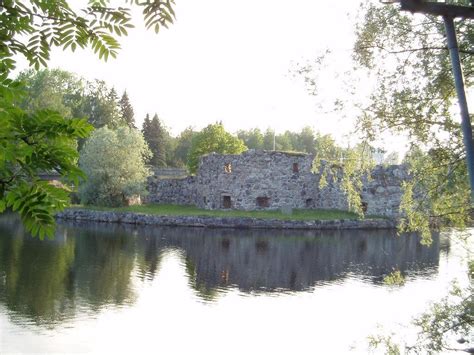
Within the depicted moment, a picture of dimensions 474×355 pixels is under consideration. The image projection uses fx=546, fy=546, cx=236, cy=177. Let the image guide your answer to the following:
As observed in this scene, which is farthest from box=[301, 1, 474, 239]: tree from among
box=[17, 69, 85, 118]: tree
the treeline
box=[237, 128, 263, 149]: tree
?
box=[237, 128, 263, 149]: tree

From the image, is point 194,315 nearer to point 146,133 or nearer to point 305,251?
point 305,251

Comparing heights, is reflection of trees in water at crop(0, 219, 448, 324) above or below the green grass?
below

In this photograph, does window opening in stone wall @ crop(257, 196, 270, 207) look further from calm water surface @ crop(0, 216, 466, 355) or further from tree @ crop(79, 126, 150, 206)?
calm water surface @ crop(0, 216, 466, 355)

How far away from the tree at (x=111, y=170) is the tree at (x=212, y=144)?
9.97m

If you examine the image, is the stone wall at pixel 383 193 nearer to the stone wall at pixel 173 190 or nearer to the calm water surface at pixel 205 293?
the calm water surface at pixel 205 293

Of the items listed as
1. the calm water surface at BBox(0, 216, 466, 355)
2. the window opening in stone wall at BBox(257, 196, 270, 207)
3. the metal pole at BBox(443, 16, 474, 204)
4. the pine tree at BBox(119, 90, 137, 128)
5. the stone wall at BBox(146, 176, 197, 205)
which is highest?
the pine tree at BBox(119, 90, 137, 128)

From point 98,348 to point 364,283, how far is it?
7890 millimetres

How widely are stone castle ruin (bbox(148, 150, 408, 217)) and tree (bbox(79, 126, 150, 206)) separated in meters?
4.08

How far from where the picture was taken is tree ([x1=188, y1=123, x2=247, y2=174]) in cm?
4009

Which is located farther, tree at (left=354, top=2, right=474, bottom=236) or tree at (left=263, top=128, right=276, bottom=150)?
tree at (left=263, top=128, right=276, bottom=150)

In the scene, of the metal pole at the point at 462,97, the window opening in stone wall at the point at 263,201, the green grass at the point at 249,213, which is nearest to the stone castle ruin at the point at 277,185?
the window opening in stone wall at the point at 263,201

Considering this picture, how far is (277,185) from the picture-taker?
97.6ft

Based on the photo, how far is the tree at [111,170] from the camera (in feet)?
96.4

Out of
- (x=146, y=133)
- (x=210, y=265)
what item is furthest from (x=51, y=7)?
(x=146, y=133)
